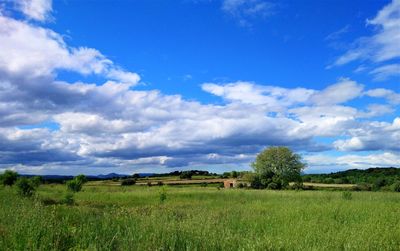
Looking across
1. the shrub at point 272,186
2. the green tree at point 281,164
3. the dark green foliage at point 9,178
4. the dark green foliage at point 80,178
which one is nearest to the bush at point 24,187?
the dark green foliage at point 80,178

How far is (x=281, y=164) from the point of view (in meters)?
85.6

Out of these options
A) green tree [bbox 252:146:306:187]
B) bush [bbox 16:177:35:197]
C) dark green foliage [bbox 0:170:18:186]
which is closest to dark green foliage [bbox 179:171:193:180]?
green tree [bbox 252:146:306:187]

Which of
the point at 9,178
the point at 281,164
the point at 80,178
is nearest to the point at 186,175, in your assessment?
the point at 281,164

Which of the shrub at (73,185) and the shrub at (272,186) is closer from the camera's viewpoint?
the shrub at (73,185)

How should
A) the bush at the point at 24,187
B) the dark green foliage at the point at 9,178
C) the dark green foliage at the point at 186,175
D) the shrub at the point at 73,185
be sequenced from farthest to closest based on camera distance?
the dark green foliage at the point at 186,175, the dark green foliage at the point at 9,178, the shrub at the point at 73,185, the bush at the point at 24,187

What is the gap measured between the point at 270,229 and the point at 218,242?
4.02m

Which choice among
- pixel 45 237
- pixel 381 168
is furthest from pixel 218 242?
pixel 381 168

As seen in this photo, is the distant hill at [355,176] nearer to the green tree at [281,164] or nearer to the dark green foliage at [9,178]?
the green tree at [281,164]

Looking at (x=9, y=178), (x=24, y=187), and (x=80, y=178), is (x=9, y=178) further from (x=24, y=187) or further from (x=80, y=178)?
(x=24, y=187)

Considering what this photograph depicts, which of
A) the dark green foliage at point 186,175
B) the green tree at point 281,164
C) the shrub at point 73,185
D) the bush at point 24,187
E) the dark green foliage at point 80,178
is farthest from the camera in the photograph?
the dark green foliage at point 186,175

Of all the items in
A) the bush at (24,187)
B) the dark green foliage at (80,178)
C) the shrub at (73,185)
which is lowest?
the bush at (24,187)

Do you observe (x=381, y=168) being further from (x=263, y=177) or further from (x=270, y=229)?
(x=270, y=229)

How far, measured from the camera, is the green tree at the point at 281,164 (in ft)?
278

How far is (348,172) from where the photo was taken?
309ft
